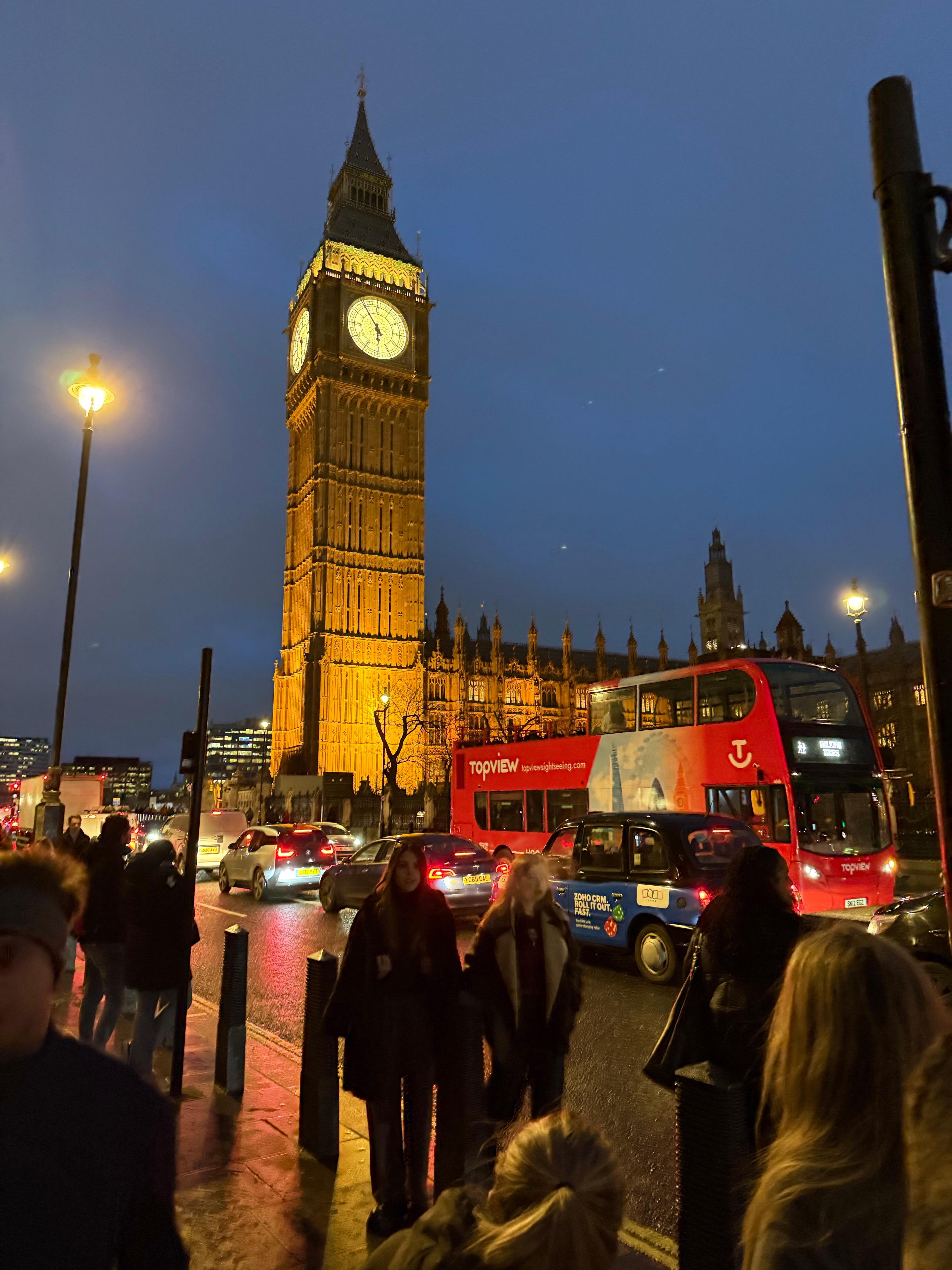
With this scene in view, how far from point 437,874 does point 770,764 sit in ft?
18.3

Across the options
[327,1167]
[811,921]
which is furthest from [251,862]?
[811,921]

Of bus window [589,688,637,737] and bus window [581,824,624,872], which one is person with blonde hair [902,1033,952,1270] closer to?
bus window [581,824,624,872]

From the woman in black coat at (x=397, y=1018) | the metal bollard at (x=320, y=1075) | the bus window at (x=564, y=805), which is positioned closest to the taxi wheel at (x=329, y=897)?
the bus window at (x=564, y=805)

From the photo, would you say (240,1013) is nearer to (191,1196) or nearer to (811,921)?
(191,1196)

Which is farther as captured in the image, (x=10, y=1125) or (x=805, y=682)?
(x=805, y=682)

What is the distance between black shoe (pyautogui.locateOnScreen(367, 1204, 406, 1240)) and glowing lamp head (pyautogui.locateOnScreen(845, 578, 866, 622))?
2075cm

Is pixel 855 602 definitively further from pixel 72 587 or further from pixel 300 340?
pixel 300 340

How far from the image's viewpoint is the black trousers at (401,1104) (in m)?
4.25

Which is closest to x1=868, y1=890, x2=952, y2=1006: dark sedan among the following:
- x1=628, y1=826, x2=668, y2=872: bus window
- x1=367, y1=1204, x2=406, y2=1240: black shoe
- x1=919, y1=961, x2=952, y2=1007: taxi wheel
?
x1=919, y1=961, x2=952, y2=1007: taxi wheel

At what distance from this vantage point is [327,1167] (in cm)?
491

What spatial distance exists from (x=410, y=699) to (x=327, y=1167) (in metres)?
63.4

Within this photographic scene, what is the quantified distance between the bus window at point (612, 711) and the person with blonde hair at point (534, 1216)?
14.9 meters

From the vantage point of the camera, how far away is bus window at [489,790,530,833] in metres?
20.1

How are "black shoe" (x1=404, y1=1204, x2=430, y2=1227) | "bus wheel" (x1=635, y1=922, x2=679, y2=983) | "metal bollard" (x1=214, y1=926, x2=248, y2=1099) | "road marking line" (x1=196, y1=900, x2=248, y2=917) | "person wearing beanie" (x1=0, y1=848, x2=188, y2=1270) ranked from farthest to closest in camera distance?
"road marking line" (x1=196, y1=900, x2=248, y2=917), "bus wheel" (x1=635, y1=922, x2=679, y2=983), "metal bollard" (x1=214, y1=926, x2=248, y2=1099), "black shoe" (x1=404, y1=1204, x2=430, y2=1227), "person wearing beanie" (x1=0, y1=848, x2=188, y2=1270)
